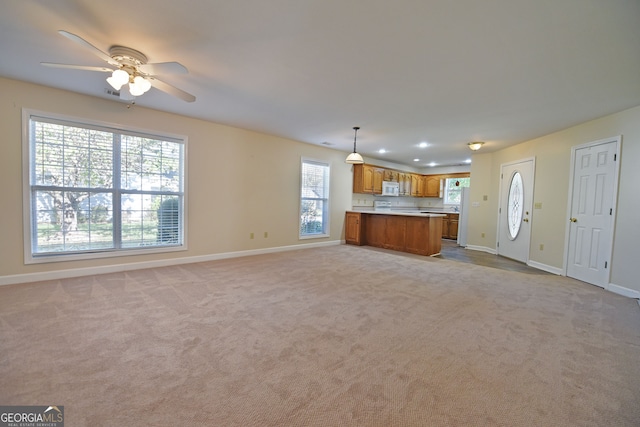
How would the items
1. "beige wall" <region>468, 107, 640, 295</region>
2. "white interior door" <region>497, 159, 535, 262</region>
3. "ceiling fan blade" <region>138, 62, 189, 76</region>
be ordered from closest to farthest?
1. "ceiling fan blade" <region>138, 62, 189, 76</region>
2. "beige wall" <region>468, 107, 640, 295</region>
3. "white interior door" <region>497, 159, 535, 262</region>

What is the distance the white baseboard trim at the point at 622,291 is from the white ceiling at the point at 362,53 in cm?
243

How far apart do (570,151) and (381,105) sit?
11.3 feet

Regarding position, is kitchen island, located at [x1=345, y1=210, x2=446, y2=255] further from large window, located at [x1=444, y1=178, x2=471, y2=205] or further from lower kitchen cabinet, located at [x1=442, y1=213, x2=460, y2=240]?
large window, located at [x1=444, y1=178, x2=471, y2=205]

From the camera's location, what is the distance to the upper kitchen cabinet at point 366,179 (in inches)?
292

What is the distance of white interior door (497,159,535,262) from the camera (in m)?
5.41

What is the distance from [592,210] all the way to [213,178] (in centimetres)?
621

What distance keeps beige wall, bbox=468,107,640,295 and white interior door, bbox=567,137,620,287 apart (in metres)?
0.10

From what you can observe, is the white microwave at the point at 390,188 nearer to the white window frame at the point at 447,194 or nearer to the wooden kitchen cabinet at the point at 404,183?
the wooden kitchen cabinet at the point at 404,183

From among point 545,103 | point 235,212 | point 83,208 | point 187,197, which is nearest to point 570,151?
point 545,103

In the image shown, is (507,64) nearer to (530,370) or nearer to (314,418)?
(530,370)

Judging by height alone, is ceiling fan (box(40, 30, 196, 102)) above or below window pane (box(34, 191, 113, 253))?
above

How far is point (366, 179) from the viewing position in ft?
24.5

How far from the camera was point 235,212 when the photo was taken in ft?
17.5

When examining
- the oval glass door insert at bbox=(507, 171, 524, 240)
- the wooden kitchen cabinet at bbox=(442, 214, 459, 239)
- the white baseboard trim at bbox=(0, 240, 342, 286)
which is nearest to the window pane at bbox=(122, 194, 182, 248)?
the white baseboard trim at bbox=(0, 240, 342, 286)
